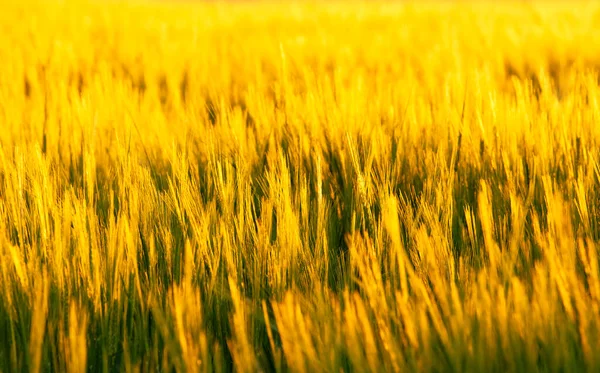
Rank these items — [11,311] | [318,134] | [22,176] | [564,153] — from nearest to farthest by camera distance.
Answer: [11,311] → [22,176] → [564,153] → [318,134]

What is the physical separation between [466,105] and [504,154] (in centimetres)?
39

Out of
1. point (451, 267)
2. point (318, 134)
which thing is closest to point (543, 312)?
point (451, 267)

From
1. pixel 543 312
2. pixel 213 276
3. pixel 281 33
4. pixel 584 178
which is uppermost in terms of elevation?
pixel 281 33

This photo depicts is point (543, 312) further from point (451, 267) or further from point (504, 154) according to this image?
point (504, 154)

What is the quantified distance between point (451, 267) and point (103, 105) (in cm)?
111

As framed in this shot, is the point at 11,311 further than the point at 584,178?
No

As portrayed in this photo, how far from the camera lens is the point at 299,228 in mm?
1174

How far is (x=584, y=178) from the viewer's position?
1321mm

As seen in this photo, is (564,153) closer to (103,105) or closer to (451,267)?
(451,267)

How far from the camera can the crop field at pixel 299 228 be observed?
2.90ft

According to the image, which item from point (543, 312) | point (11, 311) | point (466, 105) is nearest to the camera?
point (543, 312)

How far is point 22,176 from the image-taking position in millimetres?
1302

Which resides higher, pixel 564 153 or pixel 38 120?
pixel 38 120

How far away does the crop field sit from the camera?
884 millimetres
